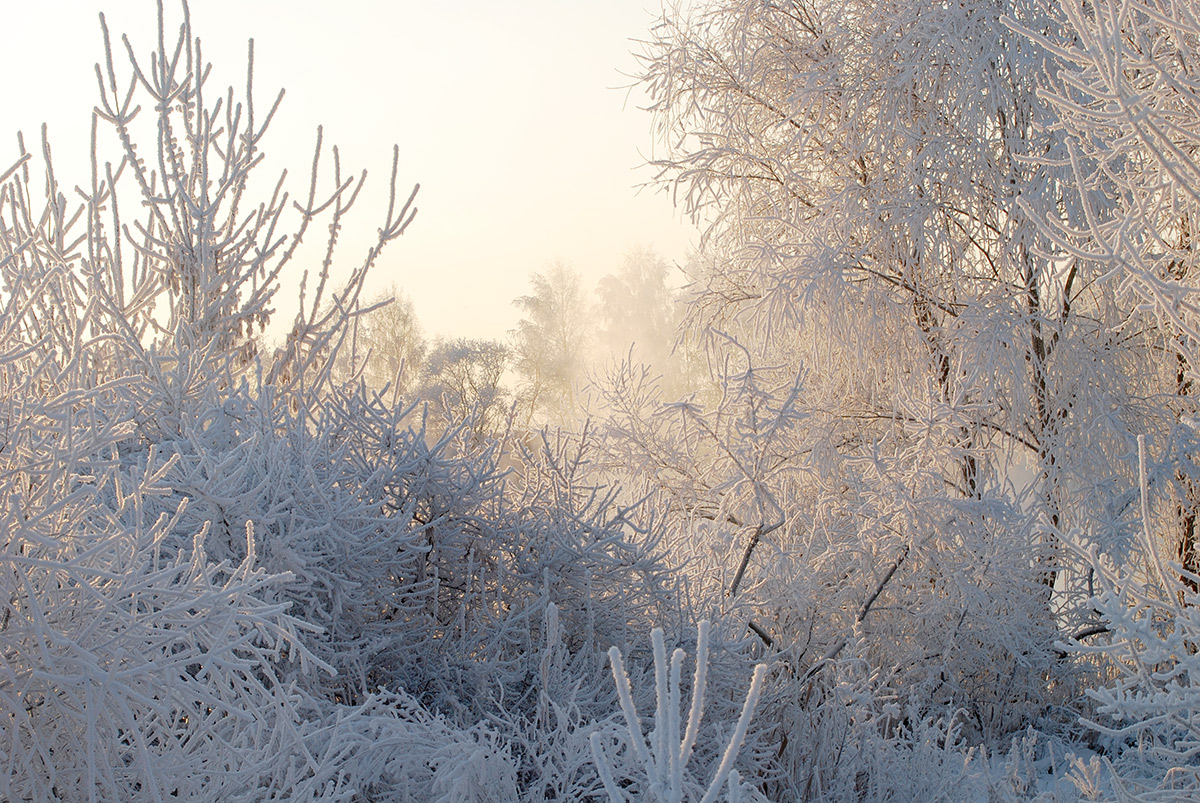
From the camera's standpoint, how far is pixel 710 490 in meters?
4.30

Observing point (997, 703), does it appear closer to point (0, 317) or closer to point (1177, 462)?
point (1177, 462)

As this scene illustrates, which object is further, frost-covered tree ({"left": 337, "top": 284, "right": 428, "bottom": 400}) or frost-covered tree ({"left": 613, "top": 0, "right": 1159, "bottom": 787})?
frost-covered tree ({"left": 337, "top": 284, "right": 428, "bottom": 400})

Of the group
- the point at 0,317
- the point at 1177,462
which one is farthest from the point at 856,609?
the point at 0,317

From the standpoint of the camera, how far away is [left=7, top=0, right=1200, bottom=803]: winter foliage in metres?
1.47

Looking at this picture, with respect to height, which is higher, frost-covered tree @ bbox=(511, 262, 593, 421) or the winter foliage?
frost-covered tree @ bbox=(511, 262, 593, 421)

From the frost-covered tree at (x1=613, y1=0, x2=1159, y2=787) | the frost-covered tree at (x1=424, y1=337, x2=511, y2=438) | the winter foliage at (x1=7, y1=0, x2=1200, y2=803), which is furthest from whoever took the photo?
the frost-covered tree at (x1=424, y1=337, x2=511, y2=438)

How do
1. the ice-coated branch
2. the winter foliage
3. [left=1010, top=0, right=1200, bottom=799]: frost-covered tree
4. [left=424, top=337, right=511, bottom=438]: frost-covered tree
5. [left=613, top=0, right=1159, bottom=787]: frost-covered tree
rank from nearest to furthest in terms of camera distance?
the ice-coated branch, the winter foliage, [left=1010, top=0, right=1200, bottom=799]: frost-covered tree, [left=613, top=0, right=1159, bottom=787]: frost-covered tree, [left=424, top=337, right=511, bottom=438]: frost-covered tree

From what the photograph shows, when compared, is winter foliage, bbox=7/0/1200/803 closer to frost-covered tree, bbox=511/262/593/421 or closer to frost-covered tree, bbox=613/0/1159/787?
frost-covered tree, bbox=613/0/1159/787

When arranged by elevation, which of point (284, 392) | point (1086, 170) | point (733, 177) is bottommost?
point (284, 392)

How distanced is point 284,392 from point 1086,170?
5.99 meters

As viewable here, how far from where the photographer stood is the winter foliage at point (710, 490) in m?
1.47

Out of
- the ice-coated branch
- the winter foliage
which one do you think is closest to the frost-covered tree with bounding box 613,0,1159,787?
the winter foliage

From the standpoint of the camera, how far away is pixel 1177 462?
601 cm

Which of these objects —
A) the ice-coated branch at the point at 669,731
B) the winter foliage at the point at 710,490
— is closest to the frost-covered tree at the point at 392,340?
the winter foliage at the point at 710,490
